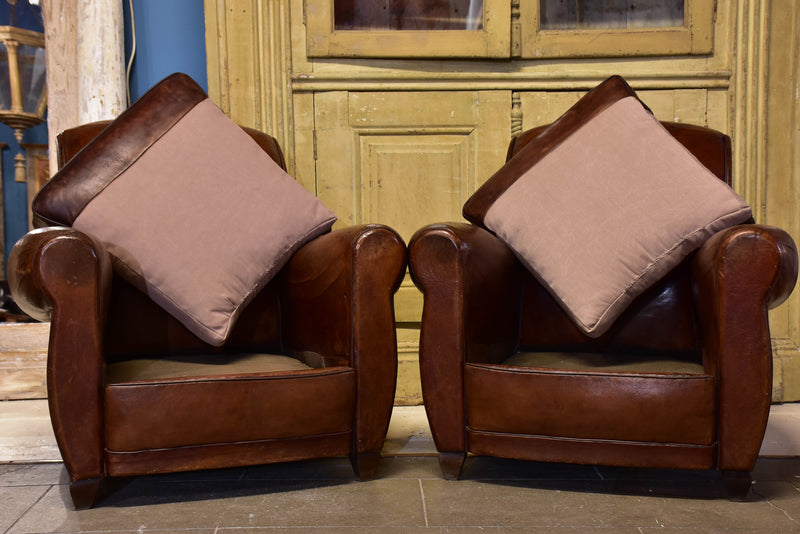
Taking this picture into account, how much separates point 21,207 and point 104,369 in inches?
158

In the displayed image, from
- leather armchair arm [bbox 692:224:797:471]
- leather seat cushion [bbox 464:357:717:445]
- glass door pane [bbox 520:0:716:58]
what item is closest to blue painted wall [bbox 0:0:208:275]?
glass door pane [bbox 520:0:716:58]

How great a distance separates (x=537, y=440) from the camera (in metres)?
1.48

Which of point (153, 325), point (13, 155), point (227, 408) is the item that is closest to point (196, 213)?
point (153, 325)

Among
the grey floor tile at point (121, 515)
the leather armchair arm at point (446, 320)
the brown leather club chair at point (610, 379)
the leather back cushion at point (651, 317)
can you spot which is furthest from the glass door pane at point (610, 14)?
the grey floor tile at point (121, 515)

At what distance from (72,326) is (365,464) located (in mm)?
721

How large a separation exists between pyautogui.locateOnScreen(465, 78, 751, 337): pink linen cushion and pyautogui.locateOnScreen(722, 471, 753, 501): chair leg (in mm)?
408

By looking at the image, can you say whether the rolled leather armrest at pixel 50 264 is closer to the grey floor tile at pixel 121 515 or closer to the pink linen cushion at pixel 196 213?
the pink linen cushion at pixel 196 213

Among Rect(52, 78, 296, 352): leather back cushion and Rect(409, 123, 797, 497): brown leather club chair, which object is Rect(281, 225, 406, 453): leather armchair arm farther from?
Rect(52, 78, 296, 352): leather back cushion

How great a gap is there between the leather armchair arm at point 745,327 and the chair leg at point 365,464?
0.77m

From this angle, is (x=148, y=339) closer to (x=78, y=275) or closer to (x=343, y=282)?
(x=78, y=275)

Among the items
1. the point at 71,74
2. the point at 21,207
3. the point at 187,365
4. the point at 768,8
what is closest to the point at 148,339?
the point at 187,365

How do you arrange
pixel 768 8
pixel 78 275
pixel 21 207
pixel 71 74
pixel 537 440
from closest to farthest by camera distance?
pixel 78 275 < pixel 537 440 < pixel 768 8 < pixel 71 74 < pixel 21 207

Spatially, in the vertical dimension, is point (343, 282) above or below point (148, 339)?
above

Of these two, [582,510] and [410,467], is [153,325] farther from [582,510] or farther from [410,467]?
[582,510]
